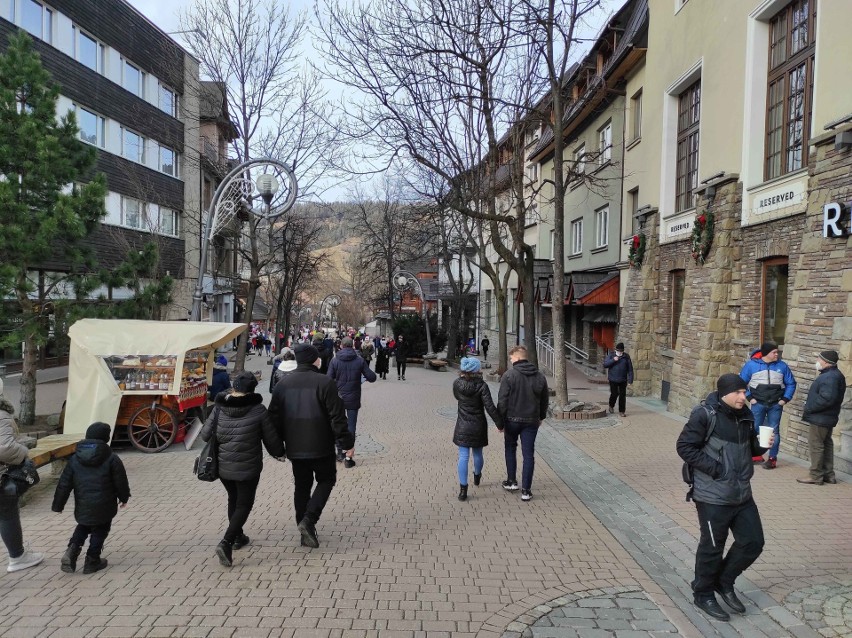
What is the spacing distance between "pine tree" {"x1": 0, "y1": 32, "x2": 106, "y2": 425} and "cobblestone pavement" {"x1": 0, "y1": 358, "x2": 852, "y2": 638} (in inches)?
153

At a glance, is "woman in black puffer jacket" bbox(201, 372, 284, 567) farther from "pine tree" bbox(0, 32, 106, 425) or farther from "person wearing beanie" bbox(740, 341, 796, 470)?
"pine tree" bbox(0, 32, 106, 425)

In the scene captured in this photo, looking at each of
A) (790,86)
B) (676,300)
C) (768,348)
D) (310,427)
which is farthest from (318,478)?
(676,300)

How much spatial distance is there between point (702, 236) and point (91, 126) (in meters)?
22.1

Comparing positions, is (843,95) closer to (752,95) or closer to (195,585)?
(752,95)

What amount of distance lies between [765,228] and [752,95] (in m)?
2.52

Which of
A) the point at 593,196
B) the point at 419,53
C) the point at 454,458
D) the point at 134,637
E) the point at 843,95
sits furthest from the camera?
the point at 593,196

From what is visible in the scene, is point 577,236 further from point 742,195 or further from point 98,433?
point 98,433

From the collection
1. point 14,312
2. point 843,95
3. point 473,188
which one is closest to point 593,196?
point 473,188

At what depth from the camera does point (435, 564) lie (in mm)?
5156

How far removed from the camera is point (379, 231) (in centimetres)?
3941

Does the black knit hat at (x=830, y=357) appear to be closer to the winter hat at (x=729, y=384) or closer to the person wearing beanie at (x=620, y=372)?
the winter hat at (x=729, y=384)

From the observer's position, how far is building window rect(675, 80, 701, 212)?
1473 cm

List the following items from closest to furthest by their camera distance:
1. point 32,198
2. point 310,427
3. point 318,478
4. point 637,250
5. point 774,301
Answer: point 310,427 → point 318,478 → point 32,198 → point 774,301 → point 637,250

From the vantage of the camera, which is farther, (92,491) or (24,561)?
(24,561)
